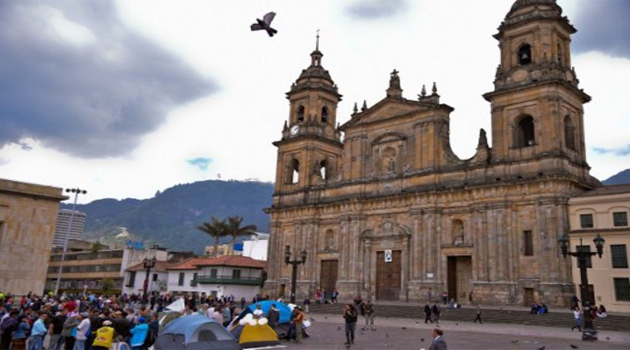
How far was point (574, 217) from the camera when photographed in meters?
34.3

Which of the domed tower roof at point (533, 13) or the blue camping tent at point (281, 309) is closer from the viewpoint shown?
the blue camping tent at point (281, 309)

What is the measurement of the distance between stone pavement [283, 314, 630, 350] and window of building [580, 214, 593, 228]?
9660 mm

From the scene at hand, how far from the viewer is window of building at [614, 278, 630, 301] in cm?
3170

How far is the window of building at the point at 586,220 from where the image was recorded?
33750mm

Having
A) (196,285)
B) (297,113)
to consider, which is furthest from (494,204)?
(196,285)

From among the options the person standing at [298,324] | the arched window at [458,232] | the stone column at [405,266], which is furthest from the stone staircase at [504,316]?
the person standing at [298,324]

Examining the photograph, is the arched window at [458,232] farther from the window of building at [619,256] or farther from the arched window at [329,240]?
the arched window at [329,240]

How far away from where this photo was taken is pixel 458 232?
3972 centimetres

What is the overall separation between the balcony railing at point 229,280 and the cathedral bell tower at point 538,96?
31.0m

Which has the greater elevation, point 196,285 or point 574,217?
point 574,217

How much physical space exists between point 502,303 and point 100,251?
60.1m

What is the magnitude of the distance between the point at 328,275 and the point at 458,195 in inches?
553

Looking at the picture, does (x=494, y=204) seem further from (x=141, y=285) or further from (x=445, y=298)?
(x=141, y=285)

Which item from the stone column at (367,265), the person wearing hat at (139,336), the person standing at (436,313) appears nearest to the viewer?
the person wearing hat at (139,336)
